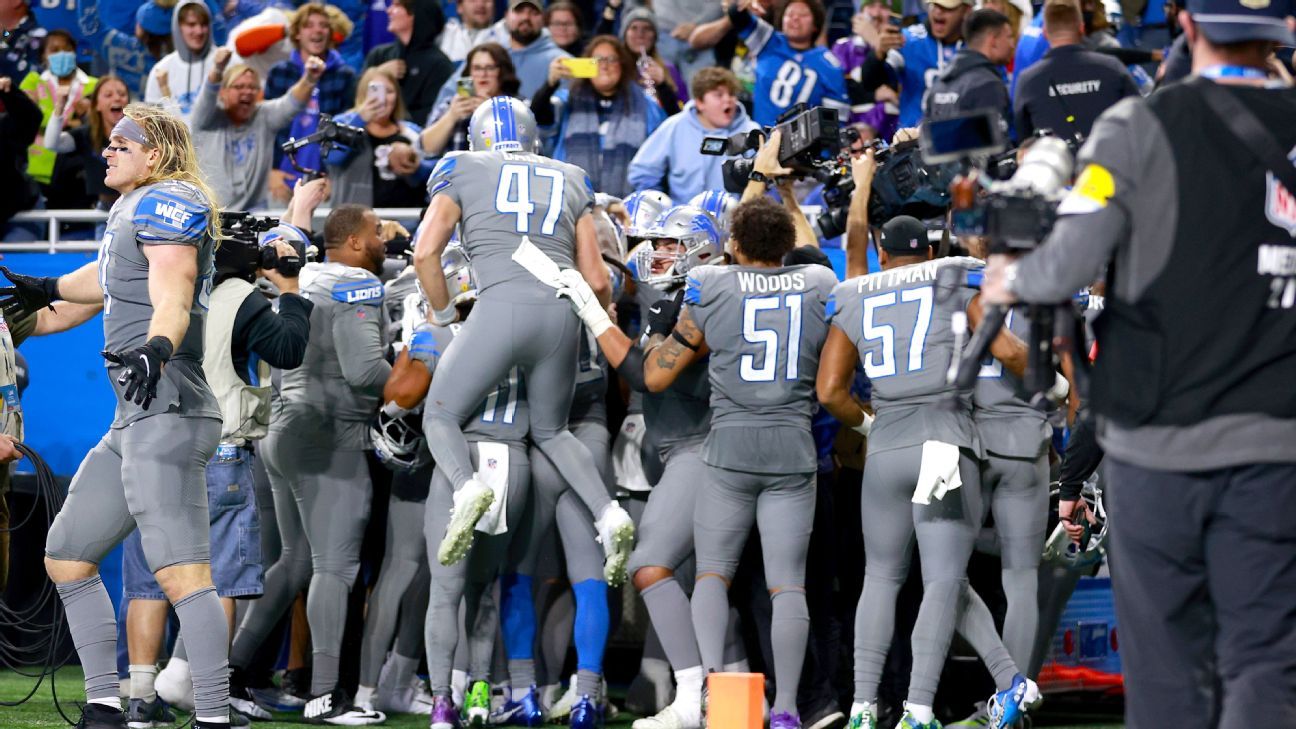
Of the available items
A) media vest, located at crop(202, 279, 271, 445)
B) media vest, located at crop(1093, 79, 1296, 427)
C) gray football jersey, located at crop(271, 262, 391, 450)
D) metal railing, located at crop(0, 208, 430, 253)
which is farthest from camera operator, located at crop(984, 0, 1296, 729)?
metal railing, located at crop(0, 208, 430, 253)

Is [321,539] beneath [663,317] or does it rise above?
beneath

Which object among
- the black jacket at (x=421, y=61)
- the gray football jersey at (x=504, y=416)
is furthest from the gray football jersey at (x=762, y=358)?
the black jacket at (x=421, y=61)

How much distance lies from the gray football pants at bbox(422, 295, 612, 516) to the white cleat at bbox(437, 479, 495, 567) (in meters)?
0.20

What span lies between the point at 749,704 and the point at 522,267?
267 centimetres

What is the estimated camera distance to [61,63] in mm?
11383

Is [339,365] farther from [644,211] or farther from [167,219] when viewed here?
[167,219]

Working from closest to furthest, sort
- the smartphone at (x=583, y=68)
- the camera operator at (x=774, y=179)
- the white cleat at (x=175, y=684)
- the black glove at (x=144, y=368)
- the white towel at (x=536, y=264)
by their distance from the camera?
the black glove at (x=144, y=368) < the white towel at (x=536, y=264) < the white cleat at (x=175, y=684) < the camera operator at (x=774, y=179) < the smartphone at (x=583, y=68)

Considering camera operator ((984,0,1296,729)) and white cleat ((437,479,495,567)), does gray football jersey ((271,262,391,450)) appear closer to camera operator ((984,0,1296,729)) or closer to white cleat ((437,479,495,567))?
white cleat ((437,479,495,567))

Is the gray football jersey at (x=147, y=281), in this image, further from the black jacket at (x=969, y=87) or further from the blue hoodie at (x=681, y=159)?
the blue hoodie at (x=681, y=159)

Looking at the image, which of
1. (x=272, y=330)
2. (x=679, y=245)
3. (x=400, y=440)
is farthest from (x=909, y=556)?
(x=272, y=330)

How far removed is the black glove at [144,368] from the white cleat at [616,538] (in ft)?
7.23

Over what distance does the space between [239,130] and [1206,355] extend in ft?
26.1

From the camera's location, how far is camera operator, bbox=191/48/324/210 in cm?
1037

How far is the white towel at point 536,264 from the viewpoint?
6992mm
